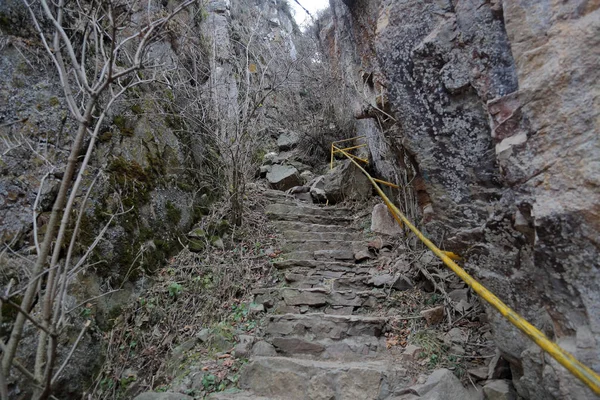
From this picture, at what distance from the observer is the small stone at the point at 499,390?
2299 mm

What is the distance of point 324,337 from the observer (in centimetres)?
348

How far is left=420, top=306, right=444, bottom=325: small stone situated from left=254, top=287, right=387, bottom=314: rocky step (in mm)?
627

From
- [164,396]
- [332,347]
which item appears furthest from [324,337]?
[164,396]

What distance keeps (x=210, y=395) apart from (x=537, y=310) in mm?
2417

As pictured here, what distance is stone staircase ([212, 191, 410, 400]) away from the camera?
285 centimetres

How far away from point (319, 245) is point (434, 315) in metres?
2.17

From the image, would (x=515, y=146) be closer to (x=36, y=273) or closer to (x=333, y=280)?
(x=36, y=273)

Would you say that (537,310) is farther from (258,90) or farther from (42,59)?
(42,59)

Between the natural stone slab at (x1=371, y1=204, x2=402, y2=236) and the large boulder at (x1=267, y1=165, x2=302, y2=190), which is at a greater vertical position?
the large boulder at (x1=267, y1=165, x2=302, y2=190)

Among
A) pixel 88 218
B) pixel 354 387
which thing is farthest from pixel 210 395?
pixel 88 218

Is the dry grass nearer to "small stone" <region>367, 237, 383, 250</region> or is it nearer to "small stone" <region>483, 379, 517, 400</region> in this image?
"small stone" <region>367, 237, 383, 250</region>

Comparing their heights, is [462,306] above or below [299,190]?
below

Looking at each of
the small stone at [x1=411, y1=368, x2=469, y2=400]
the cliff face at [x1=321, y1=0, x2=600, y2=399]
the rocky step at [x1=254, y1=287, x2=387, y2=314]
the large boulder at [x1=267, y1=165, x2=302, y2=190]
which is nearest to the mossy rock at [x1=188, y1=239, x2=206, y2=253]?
the rocky step at [x1=254, y1=287, x2=387, y2=314]

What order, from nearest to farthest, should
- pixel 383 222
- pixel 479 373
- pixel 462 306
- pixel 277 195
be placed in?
pixel 479 373, pixel 462 306, pixel 383 222, pixel 277 195
